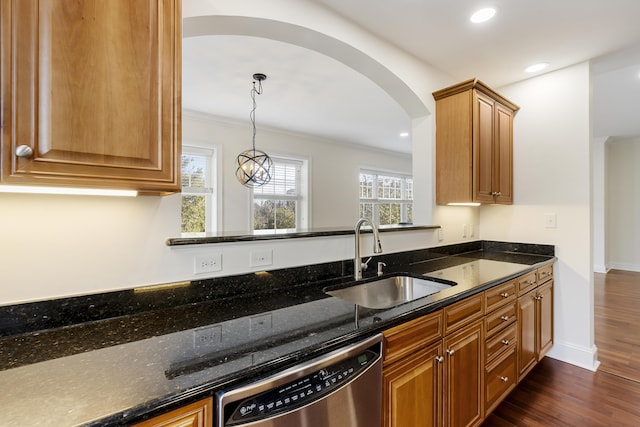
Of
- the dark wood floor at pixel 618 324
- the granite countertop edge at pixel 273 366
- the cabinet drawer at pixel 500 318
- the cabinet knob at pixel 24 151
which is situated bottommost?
the dark wood floor at pixel 618 324

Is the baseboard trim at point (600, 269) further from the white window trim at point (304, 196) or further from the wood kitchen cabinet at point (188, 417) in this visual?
the wood kitchen cabinet at point (188, 417)

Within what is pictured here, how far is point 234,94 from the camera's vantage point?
3.52 metres

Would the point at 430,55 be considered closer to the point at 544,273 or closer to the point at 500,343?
the point at 544,273

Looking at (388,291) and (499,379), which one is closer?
(499,379)

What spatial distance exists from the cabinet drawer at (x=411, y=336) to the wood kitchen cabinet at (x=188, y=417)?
659mm

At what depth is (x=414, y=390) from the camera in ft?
4.31

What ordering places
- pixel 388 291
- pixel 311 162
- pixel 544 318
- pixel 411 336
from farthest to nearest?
pixel 311 162, pixel 544 318, pixel 388 291, pixel 411 336

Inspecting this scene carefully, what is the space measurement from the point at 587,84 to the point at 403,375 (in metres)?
2.83

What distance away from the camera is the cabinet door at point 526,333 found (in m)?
2.09

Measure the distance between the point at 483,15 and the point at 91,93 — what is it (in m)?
2.20

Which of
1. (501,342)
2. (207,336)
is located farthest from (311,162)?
(207,336)

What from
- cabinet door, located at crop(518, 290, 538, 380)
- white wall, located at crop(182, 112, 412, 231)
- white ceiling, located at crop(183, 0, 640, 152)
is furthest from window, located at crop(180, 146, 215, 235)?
cabinet door, located at crop(518, 290, 538, 380)

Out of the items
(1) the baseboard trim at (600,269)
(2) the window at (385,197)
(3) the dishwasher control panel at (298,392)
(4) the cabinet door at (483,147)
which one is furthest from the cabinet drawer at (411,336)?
(1) the baseboard trim at (600,269)

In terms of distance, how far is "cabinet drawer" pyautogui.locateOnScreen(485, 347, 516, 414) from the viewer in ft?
5.77
